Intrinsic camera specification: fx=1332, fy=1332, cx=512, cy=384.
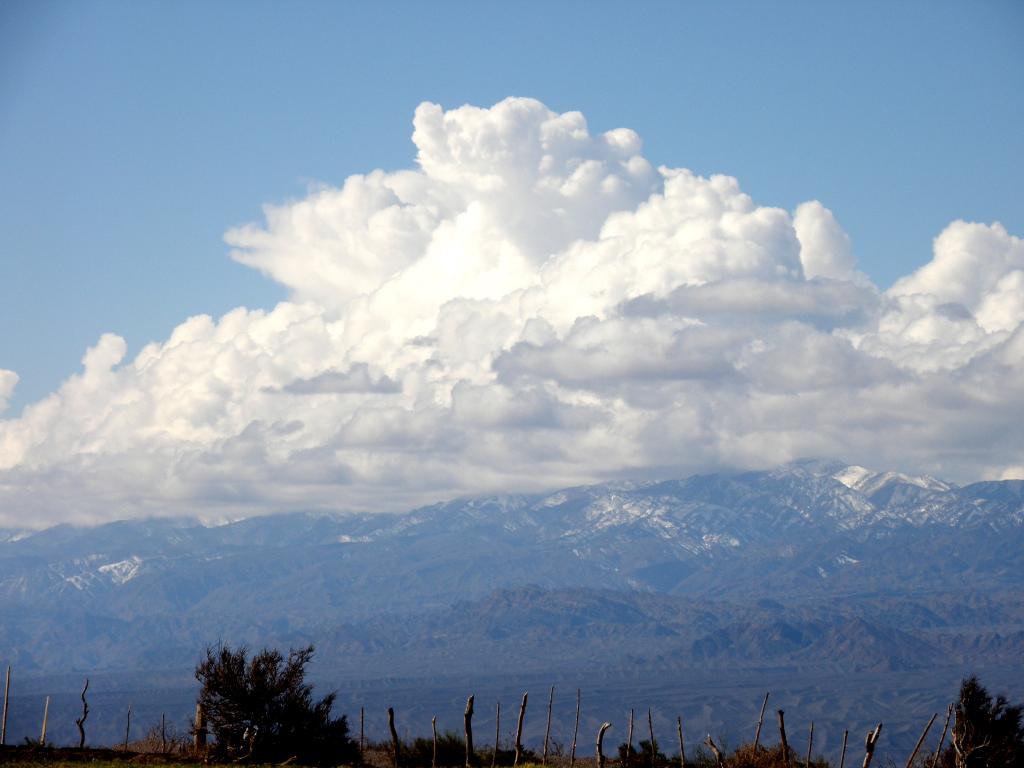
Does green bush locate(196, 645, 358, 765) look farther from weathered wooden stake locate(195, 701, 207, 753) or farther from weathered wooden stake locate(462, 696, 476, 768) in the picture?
weathered wooden stake locate(462, 696, 476, 768)

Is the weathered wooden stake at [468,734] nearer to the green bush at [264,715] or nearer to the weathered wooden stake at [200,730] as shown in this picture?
the green bush at [264,715]

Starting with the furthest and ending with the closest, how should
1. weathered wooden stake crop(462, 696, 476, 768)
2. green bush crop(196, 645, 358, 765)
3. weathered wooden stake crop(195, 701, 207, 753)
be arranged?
weathered wooden stake crop(195, 701, 207, 753) → green bush crop(196, 645, 358, 765) → weathered wooden stake crop(462, 696, 476, 768)

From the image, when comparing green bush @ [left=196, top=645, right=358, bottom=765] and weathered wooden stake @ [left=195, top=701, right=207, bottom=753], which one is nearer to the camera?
green bush @ [left=196, top=645, right=358, bottom=765]

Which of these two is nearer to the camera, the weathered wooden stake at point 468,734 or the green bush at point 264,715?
the weathered wooden stake at point 468,734

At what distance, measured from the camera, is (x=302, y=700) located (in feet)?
194

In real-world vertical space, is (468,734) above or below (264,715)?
below

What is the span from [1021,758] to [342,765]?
2812cm

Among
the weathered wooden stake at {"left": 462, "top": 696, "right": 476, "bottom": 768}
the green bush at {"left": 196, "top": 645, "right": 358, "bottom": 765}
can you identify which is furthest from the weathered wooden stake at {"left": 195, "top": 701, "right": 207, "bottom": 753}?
the weathered wooden stake at {"left": 462, "top": 696, "right": 476, "bottom": 768}

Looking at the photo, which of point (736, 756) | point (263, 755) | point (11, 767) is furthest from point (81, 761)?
point (736, 756)

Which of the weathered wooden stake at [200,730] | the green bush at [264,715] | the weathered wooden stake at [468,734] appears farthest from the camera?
Answer: the weathered wooden stake at [200,730]

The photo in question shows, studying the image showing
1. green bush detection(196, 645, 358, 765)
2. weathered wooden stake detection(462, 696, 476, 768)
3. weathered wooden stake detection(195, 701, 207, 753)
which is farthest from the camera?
weathered wooden stake detection(195, 701, 207, 753)

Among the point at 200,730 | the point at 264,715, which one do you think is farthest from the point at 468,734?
the point at 200,730

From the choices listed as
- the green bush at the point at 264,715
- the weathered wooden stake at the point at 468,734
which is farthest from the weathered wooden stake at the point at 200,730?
the weathered wooden stake at the point at 468,734

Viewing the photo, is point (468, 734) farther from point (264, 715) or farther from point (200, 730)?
point (200, 730)
